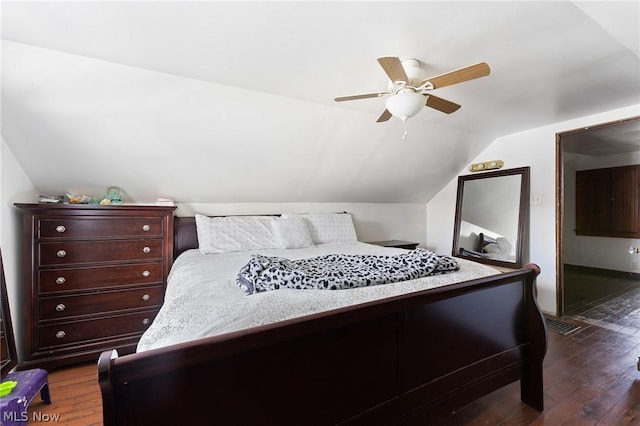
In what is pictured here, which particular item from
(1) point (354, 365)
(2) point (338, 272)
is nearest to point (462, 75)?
(2) point (338, 272)

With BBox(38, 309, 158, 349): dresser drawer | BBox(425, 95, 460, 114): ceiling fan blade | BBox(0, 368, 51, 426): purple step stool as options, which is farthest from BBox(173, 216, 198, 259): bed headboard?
BBox(425, 95, 460, 114): ceiling fan blade

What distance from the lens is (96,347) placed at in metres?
2.14

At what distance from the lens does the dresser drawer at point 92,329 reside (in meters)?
2.03

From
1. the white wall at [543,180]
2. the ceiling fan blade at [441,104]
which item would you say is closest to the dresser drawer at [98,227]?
the ceiling fan blade at [441,104]

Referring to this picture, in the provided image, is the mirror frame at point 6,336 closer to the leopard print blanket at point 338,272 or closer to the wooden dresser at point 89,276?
the wooden dresser at point 89,276

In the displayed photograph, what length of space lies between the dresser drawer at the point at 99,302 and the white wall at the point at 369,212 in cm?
91

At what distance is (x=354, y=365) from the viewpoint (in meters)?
1.10

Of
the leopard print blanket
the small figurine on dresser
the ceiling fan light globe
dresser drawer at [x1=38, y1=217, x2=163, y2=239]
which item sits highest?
the ceiling fan light globe

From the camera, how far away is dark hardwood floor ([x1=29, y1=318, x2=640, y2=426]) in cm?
152

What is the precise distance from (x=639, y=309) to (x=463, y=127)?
2734 millimetres

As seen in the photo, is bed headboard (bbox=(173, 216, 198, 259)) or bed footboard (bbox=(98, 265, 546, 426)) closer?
bed footboard (bbox=(98, 265, 546, 426))

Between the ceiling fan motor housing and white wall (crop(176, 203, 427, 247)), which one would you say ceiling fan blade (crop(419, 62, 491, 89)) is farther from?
white wall (crop(176, 203, 427, 247))

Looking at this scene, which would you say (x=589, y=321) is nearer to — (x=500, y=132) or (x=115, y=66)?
(x=500, y=132)

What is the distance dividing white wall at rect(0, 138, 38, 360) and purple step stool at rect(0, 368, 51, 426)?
0.59m
